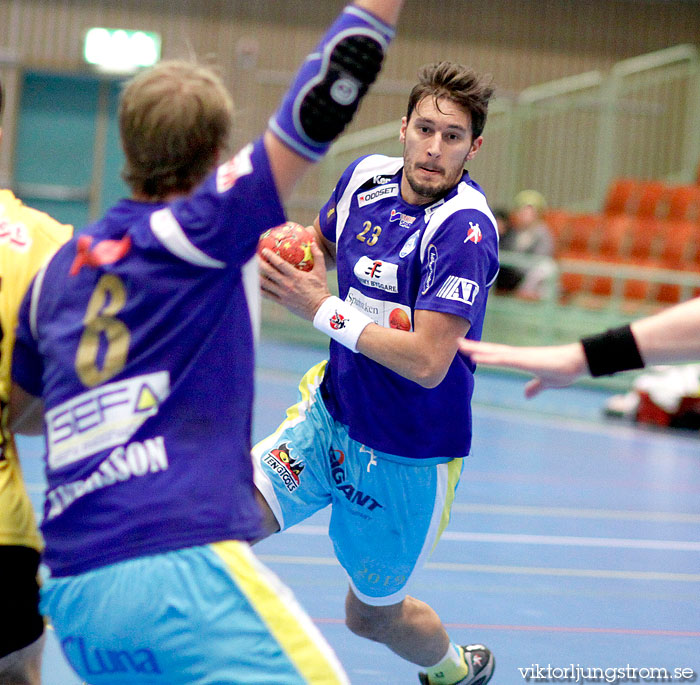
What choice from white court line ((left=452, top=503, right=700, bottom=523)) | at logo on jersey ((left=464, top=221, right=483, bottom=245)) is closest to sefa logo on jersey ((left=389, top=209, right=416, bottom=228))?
at logo on jersey ((left=464, top=221, right=483, bottom=245))

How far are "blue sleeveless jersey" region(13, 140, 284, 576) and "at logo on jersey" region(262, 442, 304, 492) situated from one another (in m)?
1.44

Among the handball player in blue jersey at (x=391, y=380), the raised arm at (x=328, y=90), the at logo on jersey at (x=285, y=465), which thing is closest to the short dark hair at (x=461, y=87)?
the handball player in blue jersey at (x=391, y=380)

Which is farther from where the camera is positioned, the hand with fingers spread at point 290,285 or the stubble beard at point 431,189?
the stubble beard at point 431,189

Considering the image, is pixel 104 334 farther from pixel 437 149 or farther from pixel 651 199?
pixel 651 199

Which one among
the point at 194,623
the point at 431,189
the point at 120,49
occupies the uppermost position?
the point at 120,49

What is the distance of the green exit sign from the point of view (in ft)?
53.3

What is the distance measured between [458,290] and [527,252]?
396 inches

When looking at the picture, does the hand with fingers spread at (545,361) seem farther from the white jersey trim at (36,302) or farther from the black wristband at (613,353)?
the white jersey trim at (36,302)

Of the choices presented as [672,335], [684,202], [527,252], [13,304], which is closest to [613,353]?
[672,335]

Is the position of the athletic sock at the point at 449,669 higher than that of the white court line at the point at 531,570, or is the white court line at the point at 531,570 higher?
the athletic sock at the point at 449,669

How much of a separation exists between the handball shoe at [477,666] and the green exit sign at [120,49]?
1381 centimetres

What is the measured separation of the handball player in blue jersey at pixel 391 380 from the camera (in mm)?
3213

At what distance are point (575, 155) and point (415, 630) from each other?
13.6 metres

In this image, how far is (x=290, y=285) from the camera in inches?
126
